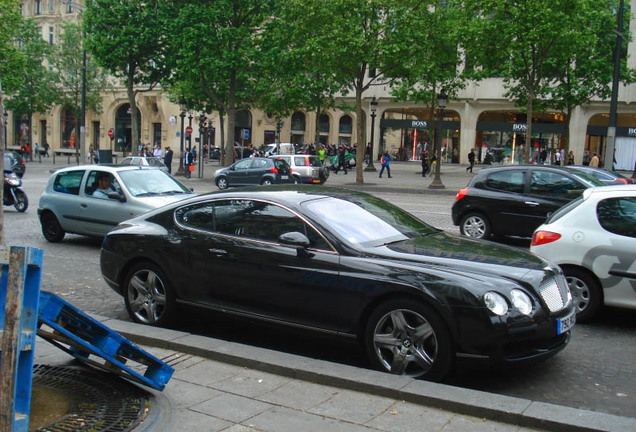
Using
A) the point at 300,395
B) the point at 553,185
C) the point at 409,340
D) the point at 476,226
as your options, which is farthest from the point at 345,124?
the point at 300,395

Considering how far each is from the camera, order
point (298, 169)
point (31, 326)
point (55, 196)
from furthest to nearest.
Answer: point (298, 169)
point (55, 196)
point (31, 326)

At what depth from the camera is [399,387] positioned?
15.1ft

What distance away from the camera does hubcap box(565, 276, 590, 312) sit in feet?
22.5

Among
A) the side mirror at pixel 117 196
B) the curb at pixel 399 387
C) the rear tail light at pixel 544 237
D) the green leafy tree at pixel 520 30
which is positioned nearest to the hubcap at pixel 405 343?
the curb at pixel 399 387

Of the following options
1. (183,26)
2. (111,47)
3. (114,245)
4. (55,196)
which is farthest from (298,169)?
(114,245)

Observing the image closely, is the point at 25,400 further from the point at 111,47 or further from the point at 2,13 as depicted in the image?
the point at 2,13

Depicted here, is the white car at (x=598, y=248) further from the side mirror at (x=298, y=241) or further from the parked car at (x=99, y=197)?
the parked car at (x=99, y=197)

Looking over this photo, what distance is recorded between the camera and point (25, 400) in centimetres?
345

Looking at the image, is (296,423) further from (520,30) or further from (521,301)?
(520,30)

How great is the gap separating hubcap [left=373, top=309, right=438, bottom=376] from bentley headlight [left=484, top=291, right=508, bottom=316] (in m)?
0.48

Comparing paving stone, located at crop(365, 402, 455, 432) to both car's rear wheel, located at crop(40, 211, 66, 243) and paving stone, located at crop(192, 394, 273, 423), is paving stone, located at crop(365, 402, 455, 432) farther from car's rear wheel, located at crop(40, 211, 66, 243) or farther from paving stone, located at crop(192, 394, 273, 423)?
car's rear wheel, located at crop(40, 211, 66, 243)

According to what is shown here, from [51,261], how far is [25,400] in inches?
298

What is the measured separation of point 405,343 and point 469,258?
0.87 m

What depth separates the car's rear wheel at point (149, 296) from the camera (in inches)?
253
